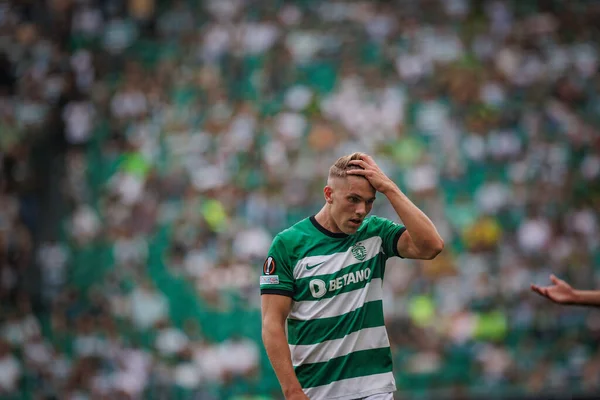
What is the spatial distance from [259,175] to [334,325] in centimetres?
928

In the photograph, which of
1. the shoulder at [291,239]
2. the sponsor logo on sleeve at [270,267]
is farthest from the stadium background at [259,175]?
the sponsor logo on sleeve at [270,267]

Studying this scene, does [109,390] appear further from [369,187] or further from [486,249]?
[369,187]

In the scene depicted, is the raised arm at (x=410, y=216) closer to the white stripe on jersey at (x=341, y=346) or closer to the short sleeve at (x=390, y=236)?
the short sleeve at (x=390, y=236)

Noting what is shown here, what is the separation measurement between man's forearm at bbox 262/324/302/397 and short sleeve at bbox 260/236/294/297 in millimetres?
241

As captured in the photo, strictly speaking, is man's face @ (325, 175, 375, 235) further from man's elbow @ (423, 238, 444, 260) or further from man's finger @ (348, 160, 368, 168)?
man's elbow @ (423, 238, 444, 260)

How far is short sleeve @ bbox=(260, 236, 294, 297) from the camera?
4.42 m

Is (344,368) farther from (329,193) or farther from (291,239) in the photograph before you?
(329,193)

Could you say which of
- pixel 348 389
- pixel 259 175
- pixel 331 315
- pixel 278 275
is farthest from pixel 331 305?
pixel 259 175

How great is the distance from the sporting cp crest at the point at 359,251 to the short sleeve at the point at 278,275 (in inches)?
14.9

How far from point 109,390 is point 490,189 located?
6.66m

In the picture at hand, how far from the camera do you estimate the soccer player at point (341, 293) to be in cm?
445

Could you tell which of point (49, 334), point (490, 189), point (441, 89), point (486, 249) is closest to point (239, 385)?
point (49, 334)

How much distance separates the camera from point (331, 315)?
4.49m

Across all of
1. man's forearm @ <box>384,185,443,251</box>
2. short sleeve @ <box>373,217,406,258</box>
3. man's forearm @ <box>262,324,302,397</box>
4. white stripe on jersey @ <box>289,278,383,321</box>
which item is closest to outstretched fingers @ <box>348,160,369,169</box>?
man's forearm @ <box>384,185,443,251</box>
